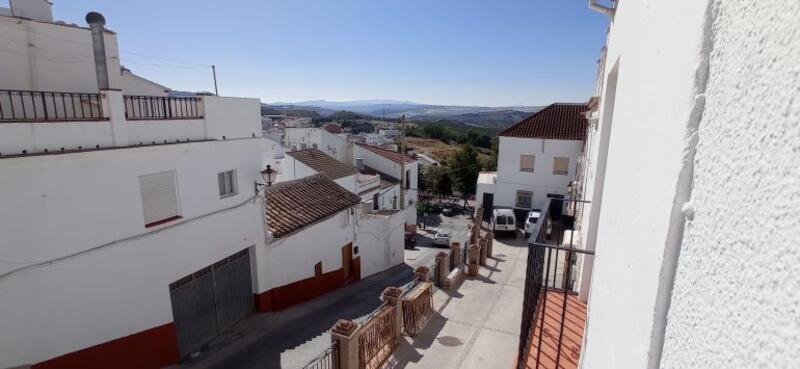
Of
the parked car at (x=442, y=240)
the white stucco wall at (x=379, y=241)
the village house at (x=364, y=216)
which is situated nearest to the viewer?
the village house at (x=364, y=216)

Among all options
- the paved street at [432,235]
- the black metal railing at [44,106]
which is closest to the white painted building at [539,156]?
the paved street at [432,235]

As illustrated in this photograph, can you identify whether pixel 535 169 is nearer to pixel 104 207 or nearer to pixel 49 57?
pixel 104 207

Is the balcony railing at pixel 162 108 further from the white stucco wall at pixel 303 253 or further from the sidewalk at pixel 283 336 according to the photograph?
the sidewalk at pixel 283 336

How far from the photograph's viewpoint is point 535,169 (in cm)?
2067

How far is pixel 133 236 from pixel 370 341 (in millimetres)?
4874

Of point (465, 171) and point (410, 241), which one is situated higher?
point (465, 171)

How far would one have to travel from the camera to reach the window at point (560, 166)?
1994 cm

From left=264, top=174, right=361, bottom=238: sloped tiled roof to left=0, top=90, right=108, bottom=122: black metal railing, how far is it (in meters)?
5.28

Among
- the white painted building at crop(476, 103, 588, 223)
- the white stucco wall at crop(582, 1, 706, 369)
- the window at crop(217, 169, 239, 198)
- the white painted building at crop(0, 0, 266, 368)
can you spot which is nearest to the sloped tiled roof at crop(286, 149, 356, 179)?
the white painted building at crop(476, 103, 588, 223)

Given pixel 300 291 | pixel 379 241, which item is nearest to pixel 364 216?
pixel 379 241

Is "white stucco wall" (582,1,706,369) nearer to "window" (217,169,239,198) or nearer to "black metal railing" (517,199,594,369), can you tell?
"black metal railing" (517,199,594,369)

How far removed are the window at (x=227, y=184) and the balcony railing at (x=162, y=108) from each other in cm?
153

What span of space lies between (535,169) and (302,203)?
1245 centimetres

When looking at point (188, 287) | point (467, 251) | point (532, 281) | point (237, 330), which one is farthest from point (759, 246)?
point (467, 251)
